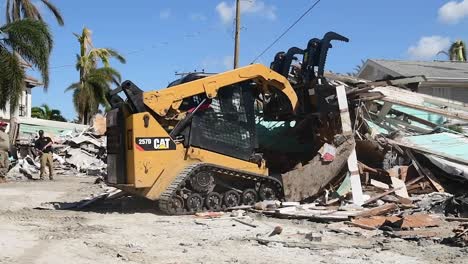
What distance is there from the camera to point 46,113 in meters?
58.7

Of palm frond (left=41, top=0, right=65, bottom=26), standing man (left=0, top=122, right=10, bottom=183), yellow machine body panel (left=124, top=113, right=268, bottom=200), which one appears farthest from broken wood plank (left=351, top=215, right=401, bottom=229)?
palm frond (left=41, top=0, right=65, bottom=26)

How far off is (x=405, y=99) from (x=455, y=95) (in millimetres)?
10311

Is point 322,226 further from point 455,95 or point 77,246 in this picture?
point 455,95

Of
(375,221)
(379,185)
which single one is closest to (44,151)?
(379,185)

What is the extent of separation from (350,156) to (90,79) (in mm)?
39024

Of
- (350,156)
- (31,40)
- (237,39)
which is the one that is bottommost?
(350,156)

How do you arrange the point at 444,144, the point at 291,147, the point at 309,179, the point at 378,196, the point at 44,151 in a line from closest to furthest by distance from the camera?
the point at 378,196, the point at 309,179, the point at 444,144, the point at 291,147, the point at 44,151

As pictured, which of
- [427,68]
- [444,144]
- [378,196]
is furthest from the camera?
[427,68]

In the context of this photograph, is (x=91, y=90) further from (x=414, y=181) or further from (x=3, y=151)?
(x=414, y=181)

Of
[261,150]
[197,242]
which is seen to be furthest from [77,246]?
[261,150]

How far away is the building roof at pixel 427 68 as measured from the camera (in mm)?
23267

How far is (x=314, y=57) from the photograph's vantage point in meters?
13.5

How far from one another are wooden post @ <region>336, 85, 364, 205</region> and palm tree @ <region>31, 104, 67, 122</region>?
47.8 meters

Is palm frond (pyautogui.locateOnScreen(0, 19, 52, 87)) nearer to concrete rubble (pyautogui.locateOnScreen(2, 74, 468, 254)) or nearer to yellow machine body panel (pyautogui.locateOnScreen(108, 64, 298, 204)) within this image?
concrete rubble (pyautogui.locateOnScreen(2, 74, 468, 254))
